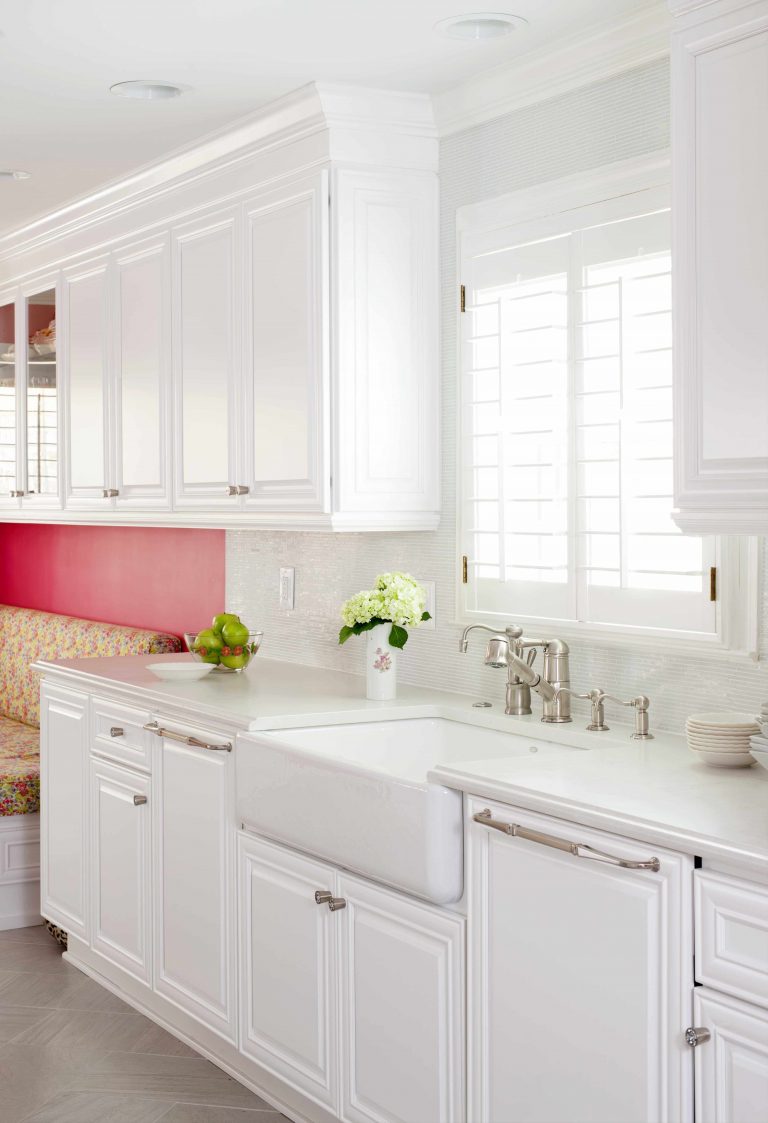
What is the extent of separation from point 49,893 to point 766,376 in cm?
284

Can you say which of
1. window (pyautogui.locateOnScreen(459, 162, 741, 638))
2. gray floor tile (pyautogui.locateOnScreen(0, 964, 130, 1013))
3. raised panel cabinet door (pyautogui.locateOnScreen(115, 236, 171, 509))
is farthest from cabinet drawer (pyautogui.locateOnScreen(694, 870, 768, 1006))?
raised panel cabinet door (pyautogui.locateOnScreen(115, 236, 171, 509))

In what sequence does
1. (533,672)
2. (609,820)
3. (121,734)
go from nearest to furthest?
(609,820) < (533,672) < (121,734)

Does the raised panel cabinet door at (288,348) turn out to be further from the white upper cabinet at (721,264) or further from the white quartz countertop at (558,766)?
the white upper cabinet at (721,264)

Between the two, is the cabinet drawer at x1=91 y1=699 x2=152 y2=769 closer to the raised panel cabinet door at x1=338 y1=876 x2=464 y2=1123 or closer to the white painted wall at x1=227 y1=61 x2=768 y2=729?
the white painted wall at x1=227 y1=61 x2=768 y2=729

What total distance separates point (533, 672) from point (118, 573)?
2.66 metres

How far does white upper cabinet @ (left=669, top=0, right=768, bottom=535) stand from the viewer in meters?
1.98

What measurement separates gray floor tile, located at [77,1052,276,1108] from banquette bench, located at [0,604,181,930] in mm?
1211

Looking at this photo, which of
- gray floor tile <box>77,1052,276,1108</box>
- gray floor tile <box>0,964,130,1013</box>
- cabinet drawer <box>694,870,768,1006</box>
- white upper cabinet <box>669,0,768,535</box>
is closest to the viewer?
cabinet drawer <box>694,870,768,1006</box>

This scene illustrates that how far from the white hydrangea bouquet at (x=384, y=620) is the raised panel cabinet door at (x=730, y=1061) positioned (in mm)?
1426

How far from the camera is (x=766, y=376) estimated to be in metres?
1.97

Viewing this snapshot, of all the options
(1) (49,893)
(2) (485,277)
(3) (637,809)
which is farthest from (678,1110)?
(1) (49,893)

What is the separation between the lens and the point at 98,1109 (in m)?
2.94

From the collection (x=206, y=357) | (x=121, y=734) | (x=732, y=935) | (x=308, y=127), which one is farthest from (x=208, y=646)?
(x=732, y=935)

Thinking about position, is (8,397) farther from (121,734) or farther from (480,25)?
(480,25)
